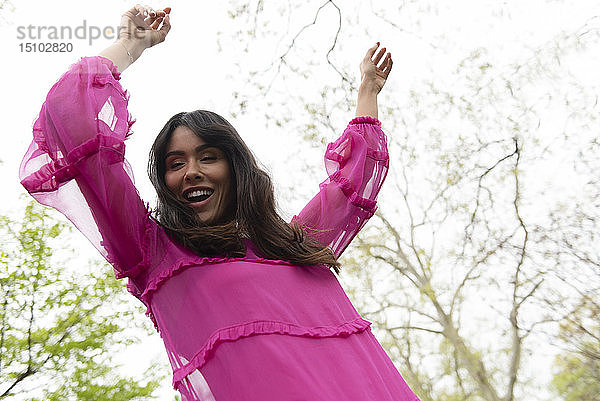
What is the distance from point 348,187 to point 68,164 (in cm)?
61

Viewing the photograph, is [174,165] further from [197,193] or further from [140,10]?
[140,10]

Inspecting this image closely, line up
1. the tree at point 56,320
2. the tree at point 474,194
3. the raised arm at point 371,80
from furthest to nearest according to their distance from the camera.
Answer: the tree at point 56,320 → the tree at point 474,194 → the raised arm at point 371,80

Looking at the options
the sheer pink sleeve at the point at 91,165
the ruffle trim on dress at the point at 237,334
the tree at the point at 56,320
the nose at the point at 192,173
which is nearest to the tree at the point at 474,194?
the tree at the point at 56,320

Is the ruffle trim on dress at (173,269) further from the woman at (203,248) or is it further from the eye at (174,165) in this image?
the eye at (174,165)

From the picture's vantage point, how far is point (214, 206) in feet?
3.68

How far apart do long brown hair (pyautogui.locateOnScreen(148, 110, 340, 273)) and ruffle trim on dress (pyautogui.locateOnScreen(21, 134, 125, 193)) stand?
17cm

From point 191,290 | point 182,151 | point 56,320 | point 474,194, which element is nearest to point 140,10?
point 182,151

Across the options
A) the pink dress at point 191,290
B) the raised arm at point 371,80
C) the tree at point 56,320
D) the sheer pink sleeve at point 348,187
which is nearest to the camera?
the pink dress at point 191,290

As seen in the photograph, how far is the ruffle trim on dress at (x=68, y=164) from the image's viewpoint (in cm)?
93

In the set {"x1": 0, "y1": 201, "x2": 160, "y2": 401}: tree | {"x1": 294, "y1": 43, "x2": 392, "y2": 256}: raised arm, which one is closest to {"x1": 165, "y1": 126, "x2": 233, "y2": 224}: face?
{"x1": 294, "y1": 43, "x2": 392, "y2": 256}: raised arm

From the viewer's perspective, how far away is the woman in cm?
93

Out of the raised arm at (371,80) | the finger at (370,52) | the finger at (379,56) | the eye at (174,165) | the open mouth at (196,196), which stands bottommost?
the open mouth at (196,196)

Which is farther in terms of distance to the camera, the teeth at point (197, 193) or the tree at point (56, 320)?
the tree at point (56, 320)

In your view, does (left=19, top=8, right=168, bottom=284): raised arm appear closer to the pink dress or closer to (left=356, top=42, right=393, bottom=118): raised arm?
the pink dress
